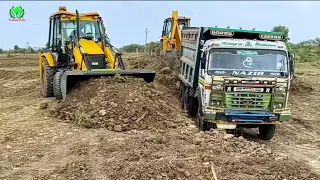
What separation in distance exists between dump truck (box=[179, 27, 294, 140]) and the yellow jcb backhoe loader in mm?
8047

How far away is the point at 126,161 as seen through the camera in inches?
292

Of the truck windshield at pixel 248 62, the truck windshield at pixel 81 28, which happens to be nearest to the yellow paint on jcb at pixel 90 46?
the truck windshield at pixel 81 28

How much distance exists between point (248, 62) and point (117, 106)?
11.0ft

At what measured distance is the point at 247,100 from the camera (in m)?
10.6

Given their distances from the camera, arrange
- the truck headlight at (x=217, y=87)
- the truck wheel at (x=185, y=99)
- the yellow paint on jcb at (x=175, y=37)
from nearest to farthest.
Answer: the truck headlight at (x=217, y=87)
the truck wheel at (x=185, y=99)
the yellow paint on jcb at (x=175, y=37)

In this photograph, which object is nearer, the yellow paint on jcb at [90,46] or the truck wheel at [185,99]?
the yellow paint on jcb at [90,46]

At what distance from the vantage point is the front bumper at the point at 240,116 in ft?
34.5

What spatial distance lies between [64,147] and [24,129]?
1996 millimetres

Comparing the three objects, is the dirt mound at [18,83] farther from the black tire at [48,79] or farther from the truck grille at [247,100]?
the truck grille at [247,100]

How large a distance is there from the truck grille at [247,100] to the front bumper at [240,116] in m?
0.12

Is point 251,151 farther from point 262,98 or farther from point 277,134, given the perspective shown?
point 277,134

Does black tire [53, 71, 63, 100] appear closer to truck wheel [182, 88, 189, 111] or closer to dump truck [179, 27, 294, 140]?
truck wheel [182, 88, 189, 111]

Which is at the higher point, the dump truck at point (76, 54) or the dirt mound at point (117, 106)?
the dump truck at point (76, 54)

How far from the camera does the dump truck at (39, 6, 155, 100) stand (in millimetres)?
12703
